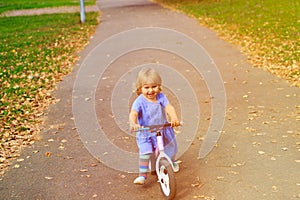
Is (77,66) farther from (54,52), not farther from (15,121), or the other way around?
(15,121)

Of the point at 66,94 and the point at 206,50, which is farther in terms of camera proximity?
the point at 206,50

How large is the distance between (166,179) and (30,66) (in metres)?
9.49

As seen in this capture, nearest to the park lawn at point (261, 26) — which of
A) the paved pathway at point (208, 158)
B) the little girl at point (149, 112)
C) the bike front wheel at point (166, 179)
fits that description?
the paved pathway at point (208, 158)

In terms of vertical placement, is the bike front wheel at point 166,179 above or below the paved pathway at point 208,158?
above

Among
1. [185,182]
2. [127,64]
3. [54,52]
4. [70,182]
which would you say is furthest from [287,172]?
[54,52]

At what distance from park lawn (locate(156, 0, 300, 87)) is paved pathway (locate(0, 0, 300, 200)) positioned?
1.45 m

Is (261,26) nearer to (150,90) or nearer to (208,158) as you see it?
(208,158)

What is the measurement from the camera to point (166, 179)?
16.9 feet

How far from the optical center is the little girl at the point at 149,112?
510 centimetres

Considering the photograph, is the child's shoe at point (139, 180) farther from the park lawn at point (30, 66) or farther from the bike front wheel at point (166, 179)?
the park lawn at point (30, 66)

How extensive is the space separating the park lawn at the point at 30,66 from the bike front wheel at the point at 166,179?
229cm

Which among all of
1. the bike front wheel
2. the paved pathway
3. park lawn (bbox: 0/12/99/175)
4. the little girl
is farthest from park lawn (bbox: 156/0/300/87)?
the bike front wheel

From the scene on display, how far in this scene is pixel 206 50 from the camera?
47.3 ft

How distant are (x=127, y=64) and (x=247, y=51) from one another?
341 centimetres
